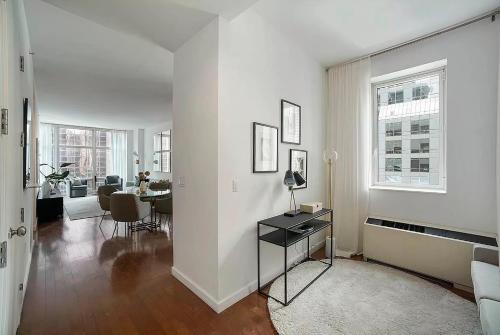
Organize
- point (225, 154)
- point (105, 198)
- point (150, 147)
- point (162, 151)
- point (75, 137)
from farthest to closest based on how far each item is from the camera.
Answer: point (150, 147) → point (75, 137) → point (162, 151) → point (105, 198) → point (225, 154)

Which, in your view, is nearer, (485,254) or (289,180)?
(485,254)

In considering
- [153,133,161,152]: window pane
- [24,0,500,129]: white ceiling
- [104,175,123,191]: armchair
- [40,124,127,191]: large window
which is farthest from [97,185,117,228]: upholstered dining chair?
[40,124,127,191]: large window

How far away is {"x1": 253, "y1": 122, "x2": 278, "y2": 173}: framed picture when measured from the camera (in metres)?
2.38

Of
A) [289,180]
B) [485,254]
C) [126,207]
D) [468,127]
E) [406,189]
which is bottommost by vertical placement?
[485,254]

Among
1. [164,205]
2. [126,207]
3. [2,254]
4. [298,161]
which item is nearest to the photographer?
[2,254]

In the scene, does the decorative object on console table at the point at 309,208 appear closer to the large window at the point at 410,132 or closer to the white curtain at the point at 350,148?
the white curtain at the point at 350,148

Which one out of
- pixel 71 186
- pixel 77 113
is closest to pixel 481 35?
pixel 77 113

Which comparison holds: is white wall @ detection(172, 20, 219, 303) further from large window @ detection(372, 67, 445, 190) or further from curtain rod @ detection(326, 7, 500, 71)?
large window @ detection(372, 67, 445, 190)

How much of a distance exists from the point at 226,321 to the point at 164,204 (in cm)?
308

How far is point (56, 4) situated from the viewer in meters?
1.92

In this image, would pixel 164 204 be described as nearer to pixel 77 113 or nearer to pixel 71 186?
pixel 77 113

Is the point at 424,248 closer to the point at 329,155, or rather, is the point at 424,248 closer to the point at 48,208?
the point at 329,155

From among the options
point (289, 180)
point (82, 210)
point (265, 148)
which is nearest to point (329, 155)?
point (289, 180)

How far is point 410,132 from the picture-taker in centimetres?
315
